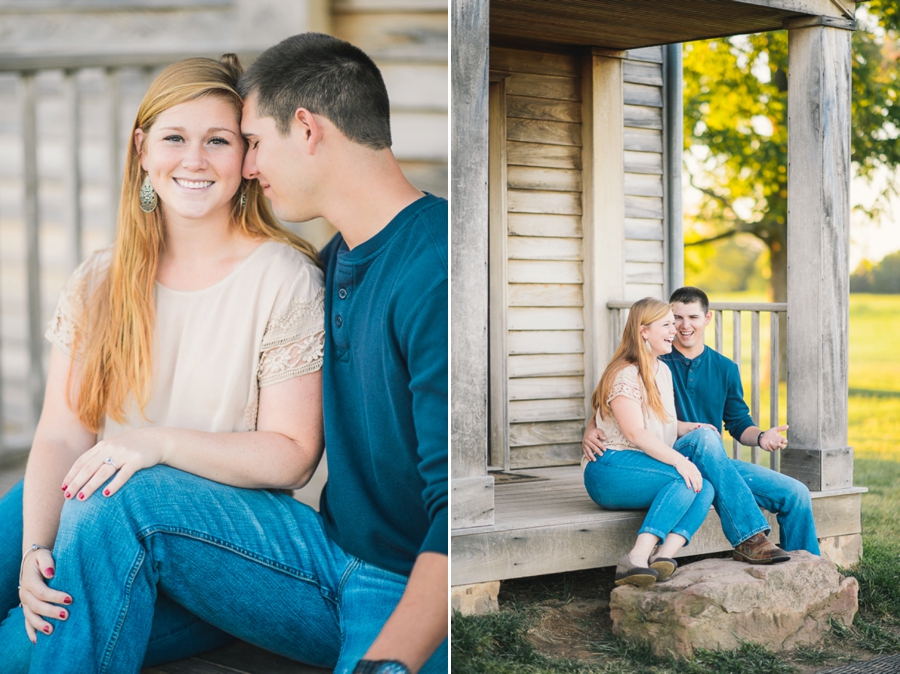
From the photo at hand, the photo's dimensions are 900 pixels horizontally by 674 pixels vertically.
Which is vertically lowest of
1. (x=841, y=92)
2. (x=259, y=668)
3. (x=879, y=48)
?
(x=259, y=668)

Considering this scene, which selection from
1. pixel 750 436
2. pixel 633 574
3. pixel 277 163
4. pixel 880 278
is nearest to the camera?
pixel 277 163

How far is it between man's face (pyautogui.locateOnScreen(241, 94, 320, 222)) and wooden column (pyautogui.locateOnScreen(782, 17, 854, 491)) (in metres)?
2.68

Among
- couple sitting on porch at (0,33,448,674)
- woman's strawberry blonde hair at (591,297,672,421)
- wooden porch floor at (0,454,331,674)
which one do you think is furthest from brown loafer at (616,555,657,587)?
wooden porch floor at (0,454,331,674)

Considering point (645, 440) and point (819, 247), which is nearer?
point (645, 440)

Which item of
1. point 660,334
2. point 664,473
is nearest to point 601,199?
point 660,334

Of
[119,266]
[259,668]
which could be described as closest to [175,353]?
[119,266]

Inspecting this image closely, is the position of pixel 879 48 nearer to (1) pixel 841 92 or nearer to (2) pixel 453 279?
(1) pixel 841 92

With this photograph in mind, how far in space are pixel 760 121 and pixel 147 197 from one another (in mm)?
11530

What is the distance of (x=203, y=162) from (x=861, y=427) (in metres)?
9.27

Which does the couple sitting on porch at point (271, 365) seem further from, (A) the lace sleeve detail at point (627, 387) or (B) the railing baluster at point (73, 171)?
(A) the lace sleeve detail at point (627, 387)

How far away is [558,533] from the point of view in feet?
12.7

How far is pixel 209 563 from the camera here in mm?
2410

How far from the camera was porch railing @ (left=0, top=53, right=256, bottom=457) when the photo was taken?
2.54 m

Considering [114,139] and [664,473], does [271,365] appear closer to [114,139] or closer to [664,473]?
[114,139]
